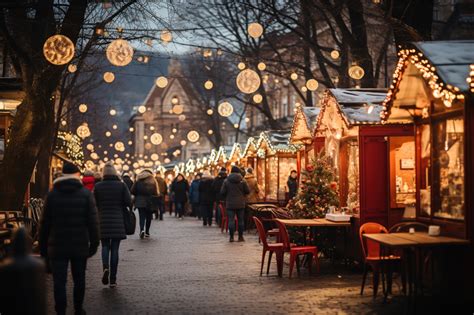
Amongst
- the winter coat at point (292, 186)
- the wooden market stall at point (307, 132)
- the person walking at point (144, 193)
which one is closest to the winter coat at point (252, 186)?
the winter coat at point (292, 186)

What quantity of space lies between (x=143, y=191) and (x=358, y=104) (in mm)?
8776

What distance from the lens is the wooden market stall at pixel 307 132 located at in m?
22.3

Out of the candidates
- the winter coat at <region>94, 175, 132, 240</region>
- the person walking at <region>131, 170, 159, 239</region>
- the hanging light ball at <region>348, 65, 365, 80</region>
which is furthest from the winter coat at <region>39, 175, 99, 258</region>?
the hanging light ball at <region>348, 65, 365, 80</region>

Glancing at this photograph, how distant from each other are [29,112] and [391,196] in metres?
7.83

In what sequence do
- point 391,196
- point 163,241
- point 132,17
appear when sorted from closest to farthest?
point 391,196
point 132,17
point 163,241

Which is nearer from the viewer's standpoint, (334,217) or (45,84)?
(334,217)

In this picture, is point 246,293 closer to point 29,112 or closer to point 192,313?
point 192,313

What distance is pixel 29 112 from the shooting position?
59.9 feet

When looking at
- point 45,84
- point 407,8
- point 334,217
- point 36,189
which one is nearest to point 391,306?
point 334,217

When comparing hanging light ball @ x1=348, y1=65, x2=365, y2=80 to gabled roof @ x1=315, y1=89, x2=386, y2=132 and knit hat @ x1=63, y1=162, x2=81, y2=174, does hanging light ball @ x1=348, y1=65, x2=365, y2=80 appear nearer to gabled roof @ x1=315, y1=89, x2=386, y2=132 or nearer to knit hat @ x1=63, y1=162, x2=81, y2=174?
gabled roof @ x1=315, y1=89, x2=386, y2=132

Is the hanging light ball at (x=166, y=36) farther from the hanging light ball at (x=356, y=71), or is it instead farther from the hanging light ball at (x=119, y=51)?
the hanging light ball at (x=356, y=71)

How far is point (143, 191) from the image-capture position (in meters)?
24.3

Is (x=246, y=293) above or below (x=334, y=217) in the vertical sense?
below

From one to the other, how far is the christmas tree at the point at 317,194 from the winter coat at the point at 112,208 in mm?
5384
